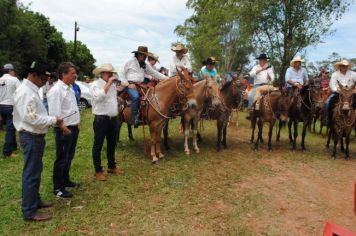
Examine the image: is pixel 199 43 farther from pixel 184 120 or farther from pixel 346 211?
pixel 346 211

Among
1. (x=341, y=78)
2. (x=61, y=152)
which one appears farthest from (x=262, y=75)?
(x=61, y=152)

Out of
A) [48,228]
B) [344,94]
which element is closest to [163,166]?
[48,228]

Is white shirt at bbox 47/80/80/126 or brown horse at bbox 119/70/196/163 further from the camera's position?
brown horse at bbox 119/70/196/163

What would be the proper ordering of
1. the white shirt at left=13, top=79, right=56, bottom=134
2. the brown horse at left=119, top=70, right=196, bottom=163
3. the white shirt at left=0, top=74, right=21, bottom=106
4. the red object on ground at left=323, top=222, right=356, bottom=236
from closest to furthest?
the red object on ground at left=323, top=222, right=356, bottom=236, the white shirt at left=13, top=79, right=56, bottom=134, the brown horse at left=119, top=70, right=196, bottom=163, the white shirt at left=0, top=74, right=21, bottom=106

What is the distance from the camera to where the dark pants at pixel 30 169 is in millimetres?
5055

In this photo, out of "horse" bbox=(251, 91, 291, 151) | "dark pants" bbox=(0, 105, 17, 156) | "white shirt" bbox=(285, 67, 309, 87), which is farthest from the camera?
"white shirt" bbox=(285, 67, 309, 87)

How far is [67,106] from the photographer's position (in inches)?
233

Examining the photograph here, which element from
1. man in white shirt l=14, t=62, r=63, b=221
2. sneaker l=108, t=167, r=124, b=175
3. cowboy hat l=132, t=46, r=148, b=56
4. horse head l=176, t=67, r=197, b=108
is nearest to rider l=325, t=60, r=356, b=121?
horse head l=176, t=67, r=197, b=108

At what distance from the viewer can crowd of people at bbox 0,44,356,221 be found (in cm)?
503

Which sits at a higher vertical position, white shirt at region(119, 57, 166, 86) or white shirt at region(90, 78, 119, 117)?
white shirt at region(119, 57, 166, 86)

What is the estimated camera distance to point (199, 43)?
3198cm

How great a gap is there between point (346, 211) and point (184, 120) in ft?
16.5

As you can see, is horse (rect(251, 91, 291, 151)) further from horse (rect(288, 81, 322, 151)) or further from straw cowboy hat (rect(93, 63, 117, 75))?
straw cowboy hat (rect(93, 63, 117, 75))

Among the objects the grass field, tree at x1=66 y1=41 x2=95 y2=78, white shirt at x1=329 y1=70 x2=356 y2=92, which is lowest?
the grass field
